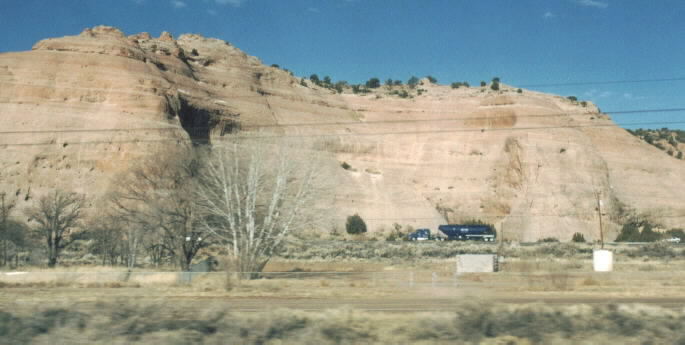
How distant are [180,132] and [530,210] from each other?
41.9 metres

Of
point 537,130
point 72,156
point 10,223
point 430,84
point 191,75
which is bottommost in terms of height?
point 10,223

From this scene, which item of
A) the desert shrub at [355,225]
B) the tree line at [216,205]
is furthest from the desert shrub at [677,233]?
the tree line at [216,205]

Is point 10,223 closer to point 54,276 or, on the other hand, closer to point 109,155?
point 109,155

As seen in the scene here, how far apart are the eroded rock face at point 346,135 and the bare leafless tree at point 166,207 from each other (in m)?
24.3

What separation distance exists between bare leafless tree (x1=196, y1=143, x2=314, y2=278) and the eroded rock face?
24409 mm

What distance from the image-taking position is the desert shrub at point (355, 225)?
73812 millimetres

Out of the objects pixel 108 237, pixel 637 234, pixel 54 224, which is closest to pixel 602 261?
pixel 108 237

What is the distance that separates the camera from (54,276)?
31.4m

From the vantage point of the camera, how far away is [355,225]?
245 ft

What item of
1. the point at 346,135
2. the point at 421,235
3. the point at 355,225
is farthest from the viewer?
the point at 346,135

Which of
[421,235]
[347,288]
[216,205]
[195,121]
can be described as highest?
[195,121]

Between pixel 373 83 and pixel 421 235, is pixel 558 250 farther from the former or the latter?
pixel 373 83

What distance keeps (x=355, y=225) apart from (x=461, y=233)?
11.7 metres

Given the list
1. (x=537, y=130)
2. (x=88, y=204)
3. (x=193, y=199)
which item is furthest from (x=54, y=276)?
(x=537, y=130)
